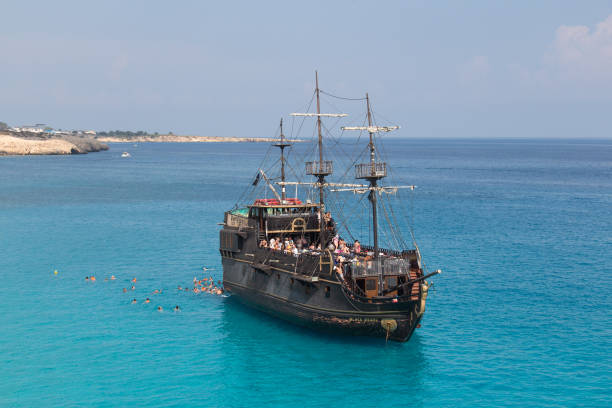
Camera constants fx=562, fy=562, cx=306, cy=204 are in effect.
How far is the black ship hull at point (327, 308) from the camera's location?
108 feet

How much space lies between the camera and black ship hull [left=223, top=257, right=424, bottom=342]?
32844mm

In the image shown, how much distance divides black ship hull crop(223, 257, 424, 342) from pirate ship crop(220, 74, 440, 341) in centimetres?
6

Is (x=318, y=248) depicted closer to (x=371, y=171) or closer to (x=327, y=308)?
(x=327, y=308)

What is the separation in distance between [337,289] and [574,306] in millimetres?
19404

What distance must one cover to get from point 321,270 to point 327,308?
7.74 feet

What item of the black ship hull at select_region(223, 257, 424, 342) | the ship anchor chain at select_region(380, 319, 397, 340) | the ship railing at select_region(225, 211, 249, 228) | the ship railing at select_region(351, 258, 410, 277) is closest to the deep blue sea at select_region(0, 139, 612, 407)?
the black ship hull at select_region(223, 257, 424, 342)

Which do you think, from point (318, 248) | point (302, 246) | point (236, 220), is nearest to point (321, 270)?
point (318, 248)

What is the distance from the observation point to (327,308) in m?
34.3

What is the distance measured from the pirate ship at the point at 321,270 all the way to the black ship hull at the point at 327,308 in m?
0.06

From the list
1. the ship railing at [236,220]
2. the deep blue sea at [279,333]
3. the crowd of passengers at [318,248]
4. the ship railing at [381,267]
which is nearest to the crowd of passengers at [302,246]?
the crowd of passengers at [318,248]

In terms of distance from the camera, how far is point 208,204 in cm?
9775

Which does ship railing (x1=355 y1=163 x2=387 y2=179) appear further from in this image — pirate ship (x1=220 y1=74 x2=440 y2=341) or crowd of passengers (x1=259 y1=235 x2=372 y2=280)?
crowd of passengers (x1=259 y1=235 x2=372 y2=280)

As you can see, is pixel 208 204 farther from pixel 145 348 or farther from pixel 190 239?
pixel 145 348

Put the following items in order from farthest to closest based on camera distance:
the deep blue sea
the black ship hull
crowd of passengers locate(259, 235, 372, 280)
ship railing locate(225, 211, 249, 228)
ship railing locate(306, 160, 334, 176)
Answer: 1. ship railing locate(225, 211, 249, 228)
2. ship railing locate(306, 160, 334, 176)
3. crowd of passengers locate(259, 235, 372, 280)
4. the black ship hull
5. the deep blue sea
